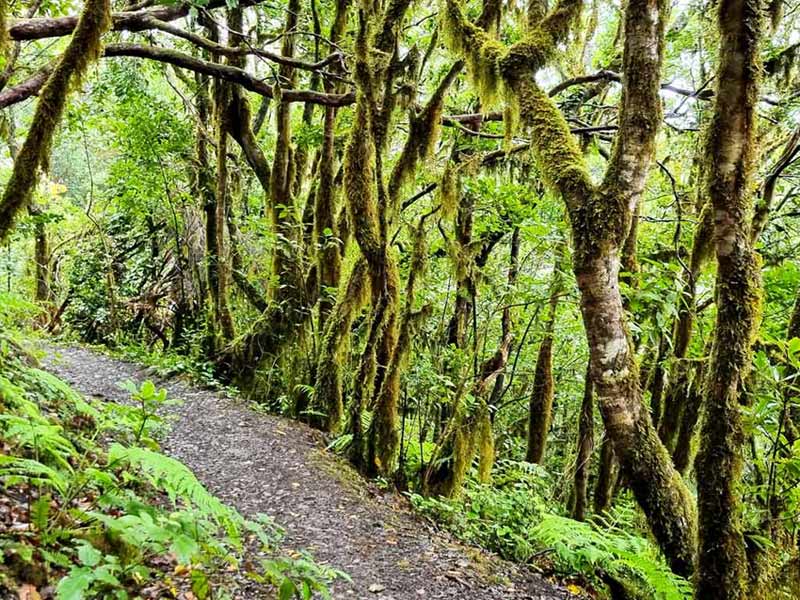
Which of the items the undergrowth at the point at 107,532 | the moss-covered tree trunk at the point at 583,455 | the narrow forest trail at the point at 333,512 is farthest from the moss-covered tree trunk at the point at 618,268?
the moss-covered tree trunk at the point at 583,455

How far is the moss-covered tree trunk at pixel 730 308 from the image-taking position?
3086 mm

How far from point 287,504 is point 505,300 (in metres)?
4.81

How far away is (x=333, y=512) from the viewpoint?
5461 mm

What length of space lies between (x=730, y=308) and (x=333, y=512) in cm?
408

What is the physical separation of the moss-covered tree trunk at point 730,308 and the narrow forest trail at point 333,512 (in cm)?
211

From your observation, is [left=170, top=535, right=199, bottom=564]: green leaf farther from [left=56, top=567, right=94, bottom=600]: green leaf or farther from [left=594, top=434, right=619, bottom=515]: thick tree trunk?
[left=594, top=434, right=619, bottom=515]: thick tree trunk

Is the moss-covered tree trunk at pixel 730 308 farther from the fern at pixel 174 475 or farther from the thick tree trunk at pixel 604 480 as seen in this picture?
the thick tree trunk at pixel 604 480

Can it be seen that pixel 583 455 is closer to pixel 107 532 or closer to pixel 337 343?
pixel 337 343

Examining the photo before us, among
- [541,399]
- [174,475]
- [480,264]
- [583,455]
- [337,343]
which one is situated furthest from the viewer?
[480,264]

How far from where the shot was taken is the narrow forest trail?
4.55 meters

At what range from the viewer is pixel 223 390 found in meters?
9.95

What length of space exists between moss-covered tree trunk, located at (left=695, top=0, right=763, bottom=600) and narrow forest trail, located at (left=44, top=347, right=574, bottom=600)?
6.91 ft

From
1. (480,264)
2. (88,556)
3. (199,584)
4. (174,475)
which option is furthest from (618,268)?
(480,264)

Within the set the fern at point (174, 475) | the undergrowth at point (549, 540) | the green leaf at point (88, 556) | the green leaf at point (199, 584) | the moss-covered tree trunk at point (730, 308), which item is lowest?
the undergrowth at point (549, 540)
